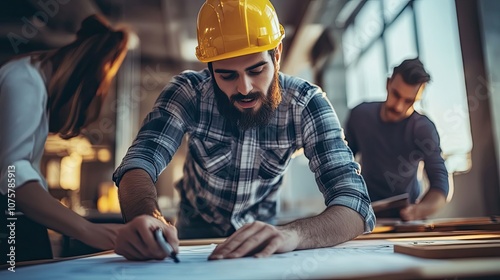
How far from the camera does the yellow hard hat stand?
620 mm

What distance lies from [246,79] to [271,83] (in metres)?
0.06

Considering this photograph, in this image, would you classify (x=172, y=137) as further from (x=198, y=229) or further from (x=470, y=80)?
(x=470, y=80)

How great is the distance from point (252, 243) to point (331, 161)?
0.24 m

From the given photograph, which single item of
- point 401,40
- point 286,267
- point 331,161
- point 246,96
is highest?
point 401,40

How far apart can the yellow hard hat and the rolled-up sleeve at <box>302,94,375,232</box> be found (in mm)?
152

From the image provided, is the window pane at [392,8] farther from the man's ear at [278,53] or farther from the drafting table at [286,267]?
the drafting table at [286,267]

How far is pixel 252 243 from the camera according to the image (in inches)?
20.3

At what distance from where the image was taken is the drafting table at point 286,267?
403 mm

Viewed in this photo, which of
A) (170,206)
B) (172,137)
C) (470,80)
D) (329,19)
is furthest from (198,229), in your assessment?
(470,80)

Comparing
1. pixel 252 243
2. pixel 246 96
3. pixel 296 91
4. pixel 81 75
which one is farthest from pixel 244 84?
pixel 81 75

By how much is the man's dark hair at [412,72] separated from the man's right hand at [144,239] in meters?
0.52

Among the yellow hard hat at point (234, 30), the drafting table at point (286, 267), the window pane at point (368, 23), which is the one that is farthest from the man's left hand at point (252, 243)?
the window pane at point (368, 23)

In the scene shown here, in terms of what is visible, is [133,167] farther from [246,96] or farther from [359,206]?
[359,206]

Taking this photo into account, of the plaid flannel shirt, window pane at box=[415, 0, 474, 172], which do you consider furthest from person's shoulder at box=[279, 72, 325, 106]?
window pane at box=[415, 0, 474, 172]
